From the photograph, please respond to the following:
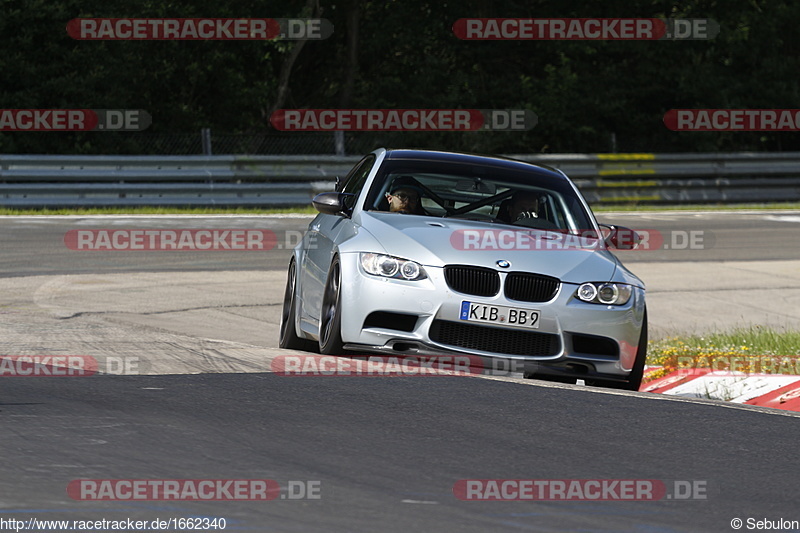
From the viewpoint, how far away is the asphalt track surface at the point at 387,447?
15.9 feet

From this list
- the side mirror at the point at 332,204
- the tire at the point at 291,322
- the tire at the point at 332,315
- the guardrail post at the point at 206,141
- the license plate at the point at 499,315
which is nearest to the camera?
the license plate at the point at 499,315

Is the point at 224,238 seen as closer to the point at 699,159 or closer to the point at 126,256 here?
the point at 126,256

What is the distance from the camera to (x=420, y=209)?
9.63 m

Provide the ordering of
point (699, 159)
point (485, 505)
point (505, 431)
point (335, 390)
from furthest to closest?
point (699, 159) → point (335, 390) → point (505, 431) → point (485, 505)

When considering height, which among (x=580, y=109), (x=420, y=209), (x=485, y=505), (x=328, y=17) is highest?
(x=328, y=17)

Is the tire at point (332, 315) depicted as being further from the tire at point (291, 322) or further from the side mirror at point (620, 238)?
the side mirror at point (620, 238)

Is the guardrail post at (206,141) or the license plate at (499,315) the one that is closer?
the license plate at (499,315)

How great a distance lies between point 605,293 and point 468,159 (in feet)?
6.64

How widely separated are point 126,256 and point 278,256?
1.94 m

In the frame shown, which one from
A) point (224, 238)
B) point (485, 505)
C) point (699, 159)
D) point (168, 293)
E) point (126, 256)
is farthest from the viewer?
point (699, 159)

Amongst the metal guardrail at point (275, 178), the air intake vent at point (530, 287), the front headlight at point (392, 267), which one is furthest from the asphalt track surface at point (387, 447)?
the metal guardrail at point (275, 178)

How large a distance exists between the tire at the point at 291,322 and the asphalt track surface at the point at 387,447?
2.15 m

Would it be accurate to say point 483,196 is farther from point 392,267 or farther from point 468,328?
point 468,328

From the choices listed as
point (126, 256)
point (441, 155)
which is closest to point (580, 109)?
point (126, 256)
